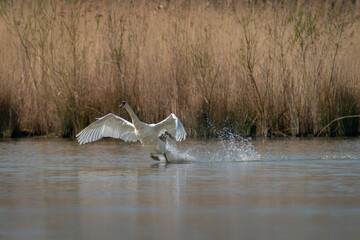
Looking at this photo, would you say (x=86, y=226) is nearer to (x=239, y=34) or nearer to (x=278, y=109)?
(x=278, y=109)

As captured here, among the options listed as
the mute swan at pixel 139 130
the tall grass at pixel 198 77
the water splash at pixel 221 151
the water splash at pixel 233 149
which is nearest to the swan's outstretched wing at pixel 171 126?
the mute swan at pixel 139 130

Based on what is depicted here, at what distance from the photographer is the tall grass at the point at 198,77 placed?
15438mm

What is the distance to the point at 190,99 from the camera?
15.5 metres

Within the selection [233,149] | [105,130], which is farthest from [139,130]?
[233,149]

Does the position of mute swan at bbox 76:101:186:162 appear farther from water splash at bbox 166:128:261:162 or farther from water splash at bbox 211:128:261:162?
water splash at bbox 211:128:261:162

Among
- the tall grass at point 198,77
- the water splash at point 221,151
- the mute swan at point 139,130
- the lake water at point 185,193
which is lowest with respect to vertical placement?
the lake water at point 185,193

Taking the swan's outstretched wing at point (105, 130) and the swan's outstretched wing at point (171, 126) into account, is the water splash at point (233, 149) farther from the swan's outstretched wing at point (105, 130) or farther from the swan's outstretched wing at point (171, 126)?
the swan's outstretched wing at point (105, 130)

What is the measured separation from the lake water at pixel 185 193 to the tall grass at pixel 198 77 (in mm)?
2310

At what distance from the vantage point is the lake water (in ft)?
19.3

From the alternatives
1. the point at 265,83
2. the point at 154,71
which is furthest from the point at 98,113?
the point at 265,83

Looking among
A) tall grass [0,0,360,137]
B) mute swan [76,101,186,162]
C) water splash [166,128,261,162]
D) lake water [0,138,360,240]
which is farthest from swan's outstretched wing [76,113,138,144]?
tall grass [0,0,360,137]

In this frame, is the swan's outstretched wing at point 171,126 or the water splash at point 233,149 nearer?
the swan's outstretched wing at point 171,126

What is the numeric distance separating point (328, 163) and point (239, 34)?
638 cm

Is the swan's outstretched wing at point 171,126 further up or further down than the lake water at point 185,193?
further up
